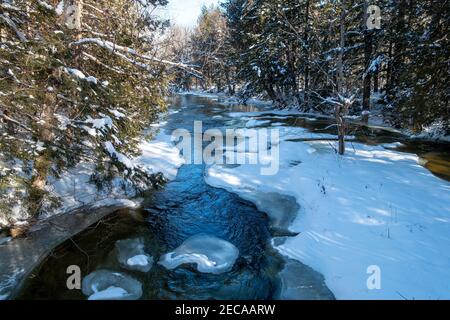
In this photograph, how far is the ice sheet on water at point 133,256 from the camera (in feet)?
19.6

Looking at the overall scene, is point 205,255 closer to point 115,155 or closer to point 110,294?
point 110,294

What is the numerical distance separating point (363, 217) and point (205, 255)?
344 centimetres

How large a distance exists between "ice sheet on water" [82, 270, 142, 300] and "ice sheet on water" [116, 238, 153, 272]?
0.34 meters

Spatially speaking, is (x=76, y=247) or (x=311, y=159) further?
(x=311, y=159)

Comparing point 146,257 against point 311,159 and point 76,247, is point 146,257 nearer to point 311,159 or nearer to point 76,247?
point 76,247

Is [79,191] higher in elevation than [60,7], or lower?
lower

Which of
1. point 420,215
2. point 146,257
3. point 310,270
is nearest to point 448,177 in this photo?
point 420,215

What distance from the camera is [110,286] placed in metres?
5.34

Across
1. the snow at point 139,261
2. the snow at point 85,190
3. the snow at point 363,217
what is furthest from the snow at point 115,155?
the snow at point 363,217

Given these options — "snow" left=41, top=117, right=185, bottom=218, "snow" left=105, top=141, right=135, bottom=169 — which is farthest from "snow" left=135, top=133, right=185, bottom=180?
"snow" left=105, top=141, right=135, bottom=169

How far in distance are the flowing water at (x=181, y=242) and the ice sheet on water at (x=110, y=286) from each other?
0.13 meters

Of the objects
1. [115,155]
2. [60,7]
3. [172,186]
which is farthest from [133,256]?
[60,7]
